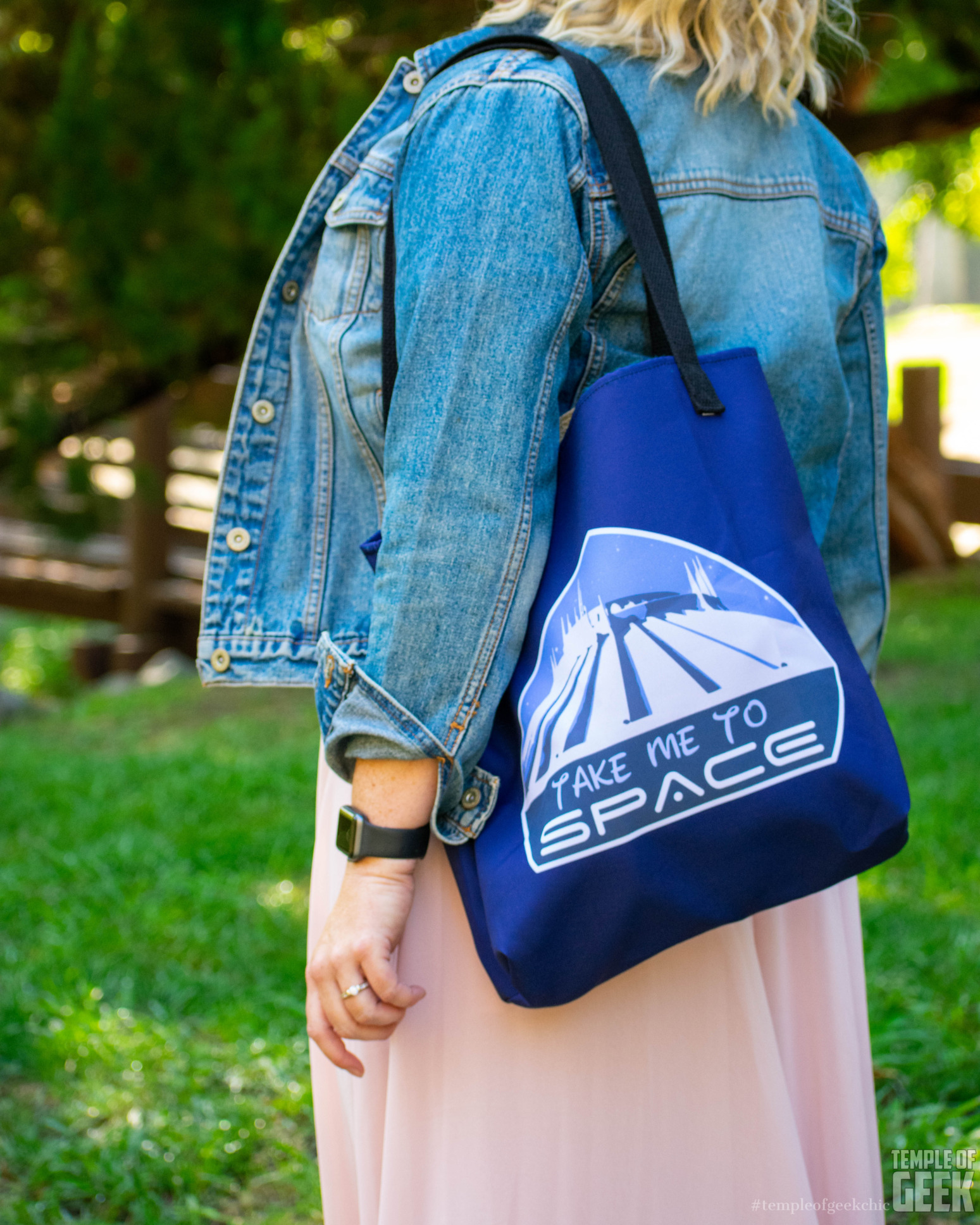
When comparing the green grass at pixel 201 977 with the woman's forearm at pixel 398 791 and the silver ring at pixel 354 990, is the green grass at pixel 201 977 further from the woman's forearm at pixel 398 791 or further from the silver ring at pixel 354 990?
the woman's forearm at pixel 398 791

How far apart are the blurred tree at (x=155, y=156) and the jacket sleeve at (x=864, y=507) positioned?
2.80m

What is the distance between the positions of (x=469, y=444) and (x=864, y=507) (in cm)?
65

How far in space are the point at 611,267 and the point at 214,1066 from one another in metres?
1.95

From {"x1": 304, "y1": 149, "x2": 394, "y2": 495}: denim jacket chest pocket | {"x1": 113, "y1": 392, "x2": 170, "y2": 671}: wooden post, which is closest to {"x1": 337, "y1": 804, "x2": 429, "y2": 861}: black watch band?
{"x1": 304, "y1": 149, "x2": 394, "y2": 495}: denim jacket chest pocket

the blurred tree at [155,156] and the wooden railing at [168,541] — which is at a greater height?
the blurred tree at [155,156]

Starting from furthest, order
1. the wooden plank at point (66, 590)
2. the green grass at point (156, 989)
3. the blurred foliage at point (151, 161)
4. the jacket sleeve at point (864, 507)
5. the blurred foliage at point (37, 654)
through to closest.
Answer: the wooden plank at point (66, 590) < the blurred foliage at point (37, 654) < the blurred foliage at point (151, 161) < the green grass at point (156, 989) < the jacket sleeve at point (864, 507)

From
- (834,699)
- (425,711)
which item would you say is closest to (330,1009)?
(425,711)

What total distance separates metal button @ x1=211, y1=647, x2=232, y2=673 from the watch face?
9.9 inches

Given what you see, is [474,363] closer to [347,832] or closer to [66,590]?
[347,832]

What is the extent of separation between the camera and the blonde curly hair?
47.1 inches

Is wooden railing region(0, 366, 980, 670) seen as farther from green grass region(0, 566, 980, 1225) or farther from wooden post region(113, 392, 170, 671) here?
green grass region(0, 566, 980, 1225)

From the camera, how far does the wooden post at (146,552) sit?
28.6 feet

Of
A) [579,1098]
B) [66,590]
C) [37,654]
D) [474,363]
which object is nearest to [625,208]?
[474,363]

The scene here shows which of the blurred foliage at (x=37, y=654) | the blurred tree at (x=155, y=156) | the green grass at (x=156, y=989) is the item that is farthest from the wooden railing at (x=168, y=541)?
the green grass at (x=156, y=989)
